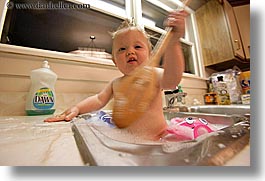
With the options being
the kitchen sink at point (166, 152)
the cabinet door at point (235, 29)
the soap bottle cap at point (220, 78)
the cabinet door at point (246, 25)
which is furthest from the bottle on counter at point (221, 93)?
the kitchen sink at point (166, 152)

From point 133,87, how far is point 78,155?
13.4 inches

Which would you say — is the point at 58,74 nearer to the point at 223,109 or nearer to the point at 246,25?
the point at 246,25

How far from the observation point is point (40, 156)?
158 millimetres

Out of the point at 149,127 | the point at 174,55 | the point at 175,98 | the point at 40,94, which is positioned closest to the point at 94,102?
the point at 40,94

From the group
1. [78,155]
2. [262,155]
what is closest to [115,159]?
[78,155]

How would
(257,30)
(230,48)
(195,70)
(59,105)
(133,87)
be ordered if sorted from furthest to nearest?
(195,70) → (230,48) → (59,105) → (133,87) → (257,30)

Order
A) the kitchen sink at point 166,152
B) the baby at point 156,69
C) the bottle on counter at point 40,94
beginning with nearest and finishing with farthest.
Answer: the kitchen sink at point 166,152
the baby at point 156,69
the bottle on counter at point 40,94

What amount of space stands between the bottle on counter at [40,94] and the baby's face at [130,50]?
33 cm

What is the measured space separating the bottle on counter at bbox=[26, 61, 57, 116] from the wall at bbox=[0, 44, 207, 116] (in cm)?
6

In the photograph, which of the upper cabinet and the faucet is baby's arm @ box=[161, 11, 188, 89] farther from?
the upper cabinet

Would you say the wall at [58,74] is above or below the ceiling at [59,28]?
below

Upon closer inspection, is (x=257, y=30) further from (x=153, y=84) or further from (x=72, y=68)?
(x=72, y=68)

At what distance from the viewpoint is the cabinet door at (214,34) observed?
36.9 inches

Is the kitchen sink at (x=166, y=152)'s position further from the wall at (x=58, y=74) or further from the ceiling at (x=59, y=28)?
the ceiling at (x=59, y=28)
